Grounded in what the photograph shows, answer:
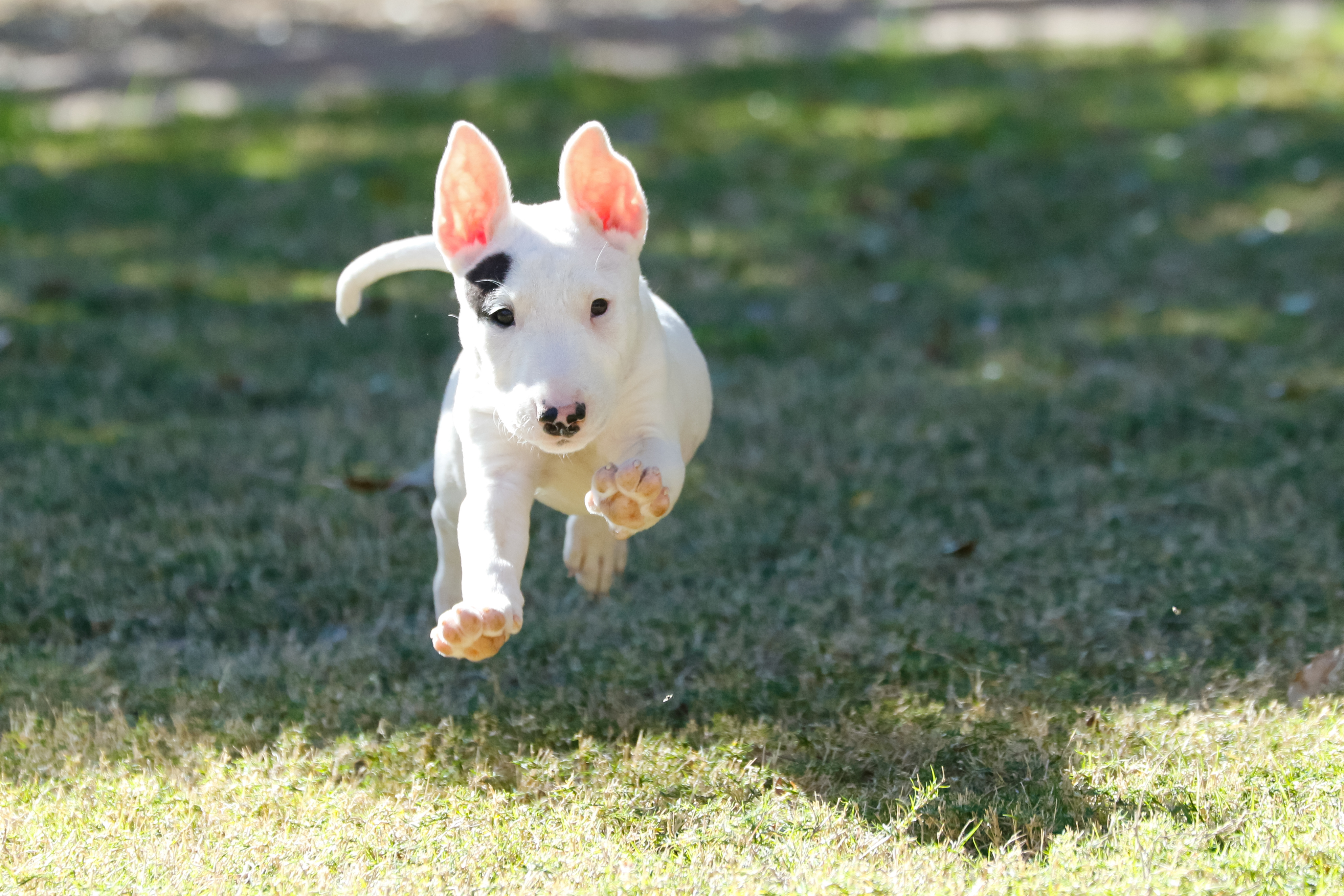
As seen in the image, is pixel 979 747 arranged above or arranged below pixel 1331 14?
below

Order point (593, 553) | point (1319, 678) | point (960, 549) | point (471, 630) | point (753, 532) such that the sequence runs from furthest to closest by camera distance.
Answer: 1. point (753, 532)
2. point (960, 549)
3. point (593, 553)
4. point (1319, 678)
5. point (471, 630)

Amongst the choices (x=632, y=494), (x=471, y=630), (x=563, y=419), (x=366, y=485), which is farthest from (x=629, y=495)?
(x=366, y=485)

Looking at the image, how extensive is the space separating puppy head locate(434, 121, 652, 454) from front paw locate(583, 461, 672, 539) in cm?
8

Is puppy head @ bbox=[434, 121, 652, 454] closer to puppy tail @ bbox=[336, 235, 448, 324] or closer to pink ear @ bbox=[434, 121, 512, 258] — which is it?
pink ear @ bbox=[434, 121, 512, 258]

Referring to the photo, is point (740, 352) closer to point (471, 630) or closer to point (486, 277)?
point (486, 277)

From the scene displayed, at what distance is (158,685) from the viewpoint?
3734 millimetres

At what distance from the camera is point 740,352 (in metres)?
6.20

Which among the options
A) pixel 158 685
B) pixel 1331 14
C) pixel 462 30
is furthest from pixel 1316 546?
pixel 462 30

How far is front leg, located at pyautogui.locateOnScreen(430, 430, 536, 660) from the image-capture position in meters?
2.68

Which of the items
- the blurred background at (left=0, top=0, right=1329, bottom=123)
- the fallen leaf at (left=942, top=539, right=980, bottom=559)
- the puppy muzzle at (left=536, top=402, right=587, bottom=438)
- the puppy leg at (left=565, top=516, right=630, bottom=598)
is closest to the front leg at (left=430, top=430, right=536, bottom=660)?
the puppy muzzle at (left=536, top=402, right=587, bottom=438)

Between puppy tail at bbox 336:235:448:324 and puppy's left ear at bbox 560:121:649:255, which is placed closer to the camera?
puppy's left ear at bbox 560:121:649:255

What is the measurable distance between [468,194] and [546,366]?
39cm

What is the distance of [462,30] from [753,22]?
188 cm

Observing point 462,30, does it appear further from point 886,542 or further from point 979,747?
point 979,747
